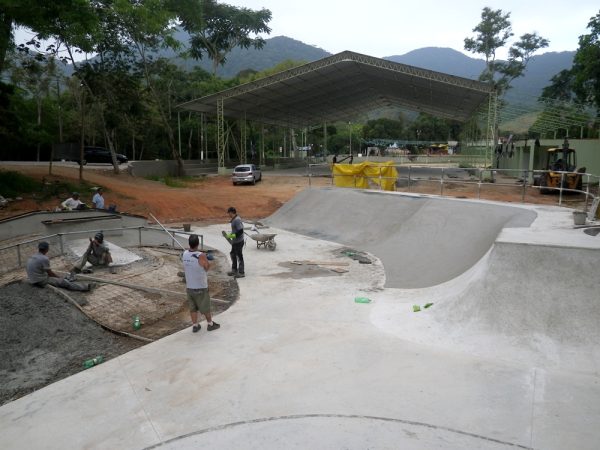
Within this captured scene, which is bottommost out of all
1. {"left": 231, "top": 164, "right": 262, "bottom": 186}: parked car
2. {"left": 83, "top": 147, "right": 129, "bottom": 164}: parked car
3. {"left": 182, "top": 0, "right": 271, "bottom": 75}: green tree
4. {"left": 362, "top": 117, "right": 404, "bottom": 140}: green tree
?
{"left": 231, "top": 164, "right": 262, "bottom": 186}: parked car

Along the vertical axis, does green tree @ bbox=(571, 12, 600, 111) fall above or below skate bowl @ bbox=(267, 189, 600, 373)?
above

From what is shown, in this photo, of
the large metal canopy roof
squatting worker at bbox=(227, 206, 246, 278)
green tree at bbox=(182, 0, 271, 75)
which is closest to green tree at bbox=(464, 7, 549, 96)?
the large metal canopy roof

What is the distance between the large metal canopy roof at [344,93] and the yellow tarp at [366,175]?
37.1ft

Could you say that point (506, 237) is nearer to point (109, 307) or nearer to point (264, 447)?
point (264, 447)

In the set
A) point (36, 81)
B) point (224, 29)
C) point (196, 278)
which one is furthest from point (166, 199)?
point (224, 29)

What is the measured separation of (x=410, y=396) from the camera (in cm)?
509

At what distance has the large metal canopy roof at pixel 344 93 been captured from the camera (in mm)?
29625

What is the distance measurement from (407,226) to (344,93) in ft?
102

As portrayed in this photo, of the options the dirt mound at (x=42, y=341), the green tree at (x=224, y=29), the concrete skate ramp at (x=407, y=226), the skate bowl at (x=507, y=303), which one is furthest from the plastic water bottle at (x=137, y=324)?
the green tree at (x=224, y=29)

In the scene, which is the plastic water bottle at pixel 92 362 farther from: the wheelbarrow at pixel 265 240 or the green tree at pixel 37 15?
the green tree at pixel 37 15

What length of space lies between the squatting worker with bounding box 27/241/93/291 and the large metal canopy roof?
24879 millimetres

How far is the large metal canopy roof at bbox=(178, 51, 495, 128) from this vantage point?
97.2 ft

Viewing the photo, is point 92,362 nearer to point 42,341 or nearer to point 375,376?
point 42,341

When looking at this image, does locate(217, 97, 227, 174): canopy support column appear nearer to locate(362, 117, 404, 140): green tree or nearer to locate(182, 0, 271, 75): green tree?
locate(182, 0, 271, 75): green tree
